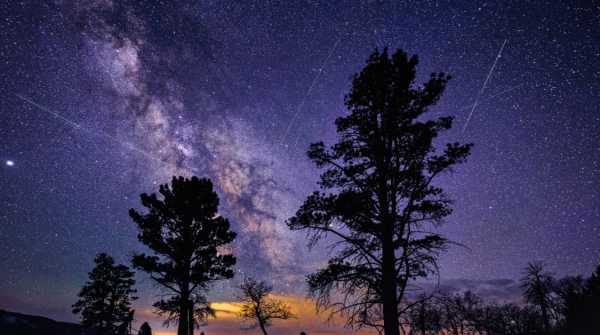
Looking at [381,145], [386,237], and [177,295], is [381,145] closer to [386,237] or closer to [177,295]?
[386,237]

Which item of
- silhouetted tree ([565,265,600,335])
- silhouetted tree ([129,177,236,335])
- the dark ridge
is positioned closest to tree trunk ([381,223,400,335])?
silhouetted tree ([129,177,236,335])

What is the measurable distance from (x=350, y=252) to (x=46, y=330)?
5158cm

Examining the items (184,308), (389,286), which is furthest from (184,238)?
(389,286)

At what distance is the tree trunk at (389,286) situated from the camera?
7.70 m

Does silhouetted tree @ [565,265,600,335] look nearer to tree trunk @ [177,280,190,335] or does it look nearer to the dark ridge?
tree trunk @ [177,280,190,335]

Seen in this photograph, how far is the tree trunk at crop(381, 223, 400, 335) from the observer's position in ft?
25.3

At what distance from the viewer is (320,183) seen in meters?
10.1

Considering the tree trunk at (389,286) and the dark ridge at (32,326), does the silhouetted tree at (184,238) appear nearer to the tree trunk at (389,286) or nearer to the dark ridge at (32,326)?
the tree trunk at (389,286)

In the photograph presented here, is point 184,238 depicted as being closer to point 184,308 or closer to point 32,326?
point 184,308

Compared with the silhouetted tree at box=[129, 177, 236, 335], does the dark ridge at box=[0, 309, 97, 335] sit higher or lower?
lower

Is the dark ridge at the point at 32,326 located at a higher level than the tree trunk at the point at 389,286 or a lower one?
lower

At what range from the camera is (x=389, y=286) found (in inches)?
316

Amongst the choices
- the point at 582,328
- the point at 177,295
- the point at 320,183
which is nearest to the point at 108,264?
the point at 177,295

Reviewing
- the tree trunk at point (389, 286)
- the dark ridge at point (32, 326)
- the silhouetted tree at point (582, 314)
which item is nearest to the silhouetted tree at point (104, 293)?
the dark ridge at point (32, 326)
